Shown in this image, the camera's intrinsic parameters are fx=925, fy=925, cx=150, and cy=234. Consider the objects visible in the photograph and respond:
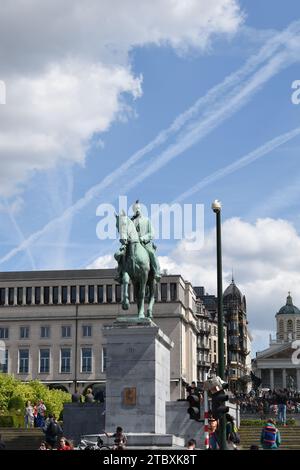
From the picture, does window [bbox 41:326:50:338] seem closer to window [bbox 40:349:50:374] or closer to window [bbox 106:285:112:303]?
window [bbox 40:349:50:374]

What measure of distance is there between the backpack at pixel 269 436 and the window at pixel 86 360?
9812cm

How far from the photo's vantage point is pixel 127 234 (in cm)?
4025

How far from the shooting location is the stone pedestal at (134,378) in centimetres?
3812

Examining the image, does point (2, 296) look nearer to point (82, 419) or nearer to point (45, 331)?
point (45, 331)

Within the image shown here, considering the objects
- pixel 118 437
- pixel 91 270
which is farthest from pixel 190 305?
pixel 118 437

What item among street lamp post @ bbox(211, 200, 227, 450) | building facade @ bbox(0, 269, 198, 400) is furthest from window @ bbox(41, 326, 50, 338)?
street lamp post @ bbox(211, 200, 227, 450)

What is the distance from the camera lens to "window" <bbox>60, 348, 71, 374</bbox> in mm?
126562

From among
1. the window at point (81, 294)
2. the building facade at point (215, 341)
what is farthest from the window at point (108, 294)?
the building facade at point (215, 341)

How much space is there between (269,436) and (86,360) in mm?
98838

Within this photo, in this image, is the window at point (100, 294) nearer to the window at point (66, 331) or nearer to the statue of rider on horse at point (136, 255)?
the window at point (66, 331)

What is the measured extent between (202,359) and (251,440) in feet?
365

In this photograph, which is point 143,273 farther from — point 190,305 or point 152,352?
point 190,305

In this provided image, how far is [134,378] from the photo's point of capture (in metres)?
38.7

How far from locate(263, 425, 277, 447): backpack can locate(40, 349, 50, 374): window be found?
100 meters
